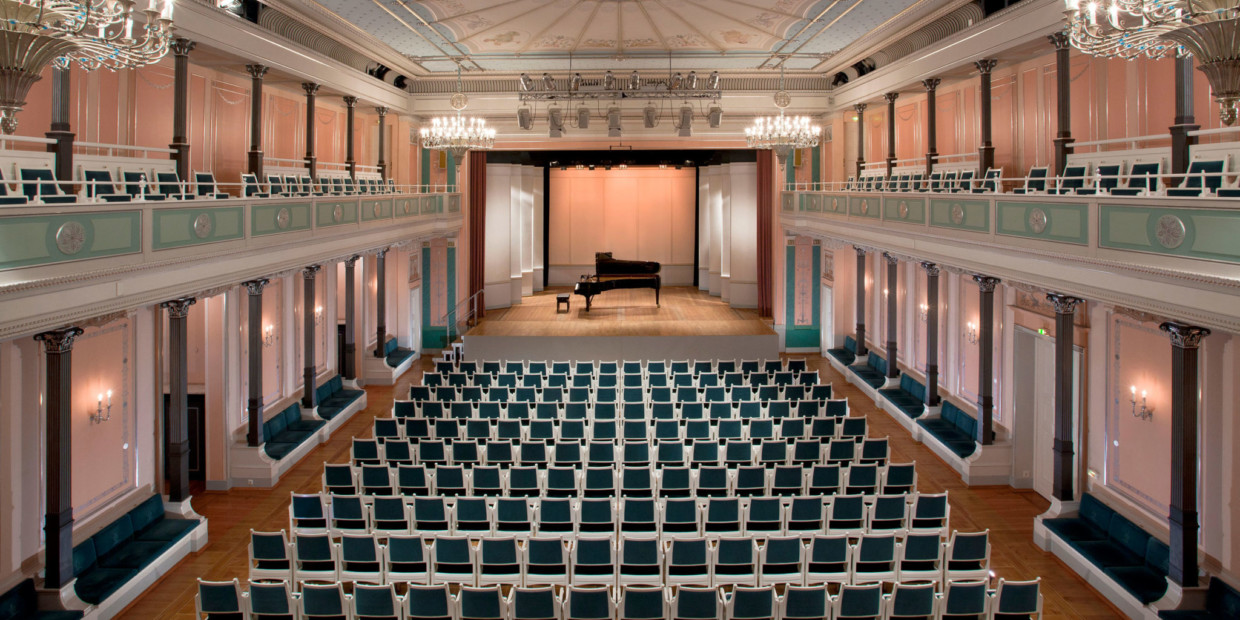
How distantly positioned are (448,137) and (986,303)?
37.1 feet

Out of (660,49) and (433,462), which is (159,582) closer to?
(433,462)

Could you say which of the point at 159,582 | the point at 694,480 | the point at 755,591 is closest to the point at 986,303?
the point at 694,480

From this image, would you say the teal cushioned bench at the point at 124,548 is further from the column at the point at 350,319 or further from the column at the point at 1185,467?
the column at the point at 1185,467

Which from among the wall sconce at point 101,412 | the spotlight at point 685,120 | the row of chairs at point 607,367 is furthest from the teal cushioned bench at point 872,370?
the wall sconce at point 101,412

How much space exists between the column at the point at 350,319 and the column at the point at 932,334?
35.9 feet

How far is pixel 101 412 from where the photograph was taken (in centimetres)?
1076

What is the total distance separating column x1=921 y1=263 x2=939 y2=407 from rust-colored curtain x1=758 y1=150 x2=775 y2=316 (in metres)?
9.49

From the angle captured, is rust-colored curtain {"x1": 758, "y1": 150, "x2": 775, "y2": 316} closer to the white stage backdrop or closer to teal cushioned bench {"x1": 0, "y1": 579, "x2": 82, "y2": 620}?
the white stage backdrop

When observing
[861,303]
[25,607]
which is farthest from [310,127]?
[861,303]

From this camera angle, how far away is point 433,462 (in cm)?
1237

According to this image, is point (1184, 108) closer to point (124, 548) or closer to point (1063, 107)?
point (1063, 107)

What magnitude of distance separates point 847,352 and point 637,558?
1556 cm

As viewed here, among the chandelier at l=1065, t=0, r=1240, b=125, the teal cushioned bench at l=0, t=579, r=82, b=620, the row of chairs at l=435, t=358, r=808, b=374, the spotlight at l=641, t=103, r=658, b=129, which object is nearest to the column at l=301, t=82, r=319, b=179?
the row of chairs at l=435, t=358, r=808, b=374

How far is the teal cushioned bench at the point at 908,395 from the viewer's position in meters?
17.2
